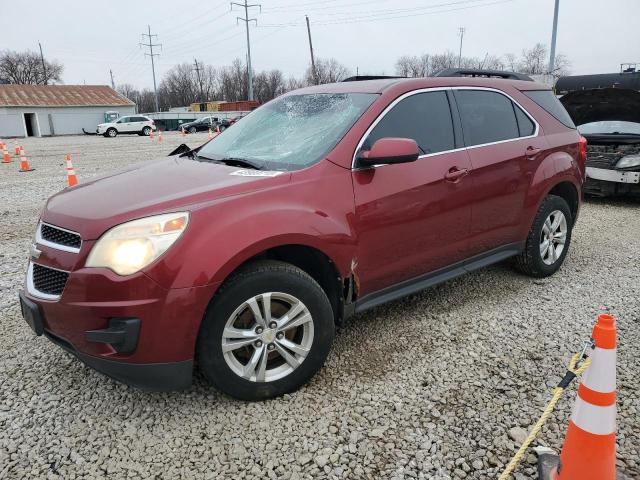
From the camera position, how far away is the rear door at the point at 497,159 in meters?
3.78

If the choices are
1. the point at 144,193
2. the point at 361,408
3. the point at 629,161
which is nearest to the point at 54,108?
the point at 629,161

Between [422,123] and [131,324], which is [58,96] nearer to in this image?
[422,123]

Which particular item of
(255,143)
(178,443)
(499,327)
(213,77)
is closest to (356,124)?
(255,143)

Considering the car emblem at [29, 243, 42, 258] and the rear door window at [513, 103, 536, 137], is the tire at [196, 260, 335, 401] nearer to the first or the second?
the car emblem at [29, 243, 42, 258]

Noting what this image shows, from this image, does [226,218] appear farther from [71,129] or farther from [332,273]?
[71,129]

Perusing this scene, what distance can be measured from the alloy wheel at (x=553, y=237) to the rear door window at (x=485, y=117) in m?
0.94

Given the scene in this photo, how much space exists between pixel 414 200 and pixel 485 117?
4.10 feet

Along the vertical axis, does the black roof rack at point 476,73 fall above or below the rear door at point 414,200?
above

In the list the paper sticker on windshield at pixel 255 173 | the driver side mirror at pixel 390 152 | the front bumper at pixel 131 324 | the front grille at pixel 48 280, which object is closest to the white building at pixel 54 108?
the front grille at pixel 48 280

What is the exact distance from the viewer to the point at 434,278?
363 cm

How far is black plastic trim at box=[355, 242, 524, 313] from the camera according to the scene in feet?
10.6

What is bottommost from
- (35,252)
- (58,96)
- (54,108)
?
(35,252)

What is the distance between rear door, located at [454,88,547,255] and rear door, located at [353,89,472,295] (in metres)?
0.14

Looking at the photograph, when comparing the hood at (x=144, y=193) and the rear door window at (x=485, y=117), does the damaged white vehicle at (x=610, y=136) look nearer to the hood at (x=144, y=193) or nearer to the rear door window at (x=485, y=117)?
the rear door window at (x=485, y=117)
